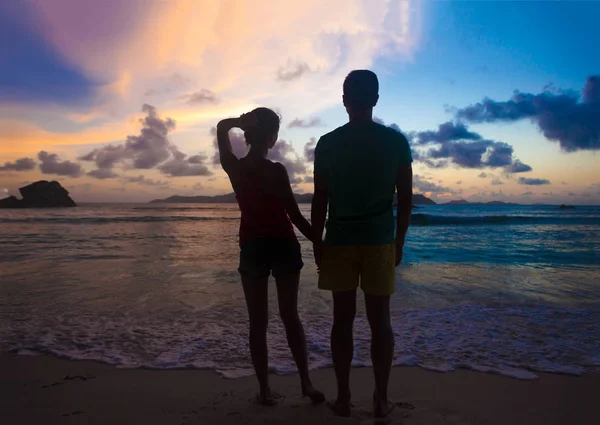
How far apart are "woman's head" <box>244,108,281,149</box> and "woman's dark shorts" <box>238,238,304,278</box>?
0.71 metres

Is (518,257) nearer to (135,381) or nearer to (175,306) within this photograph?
(175,306)

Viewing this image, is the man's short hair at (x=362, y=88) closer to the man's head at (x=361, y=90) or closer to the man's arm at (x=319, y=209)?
the man's head at (x=361, y=90)

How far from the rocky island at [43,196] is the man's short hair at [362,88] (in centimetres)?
8168

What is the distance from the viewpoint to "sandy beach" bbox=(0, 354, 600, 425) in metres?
2.73

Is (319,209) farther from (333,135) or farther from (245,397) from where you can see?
(245,397)

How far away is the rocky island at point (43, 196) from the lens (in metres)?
69.5

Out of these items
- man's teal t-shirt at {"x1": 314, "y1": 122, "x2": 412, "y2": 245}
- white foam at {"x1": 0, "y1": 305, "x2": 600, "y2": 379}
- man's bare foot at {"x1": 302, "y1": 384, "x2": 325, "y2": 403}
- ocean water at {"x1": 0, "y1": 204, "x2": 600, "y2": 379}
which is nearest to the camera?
man's teal t-shirt at {"x1": 314, "y1": 122, "x2": 412, "y2": 245}

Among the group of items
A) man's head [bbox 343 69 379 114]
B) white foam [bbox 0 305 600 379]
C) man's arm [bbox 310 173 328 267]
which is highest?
man's head [bbox 343 69 379 114]

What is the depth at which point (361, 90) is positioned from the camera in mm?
2635

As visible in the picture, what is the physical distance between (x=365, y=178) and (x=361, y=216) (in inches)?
10.0

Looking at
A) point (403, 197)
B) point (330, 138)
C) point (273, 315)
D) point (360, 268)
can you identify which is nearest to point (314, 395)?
point (360, 268)

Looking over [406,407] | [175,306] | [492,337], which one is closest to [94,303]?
[175,306]

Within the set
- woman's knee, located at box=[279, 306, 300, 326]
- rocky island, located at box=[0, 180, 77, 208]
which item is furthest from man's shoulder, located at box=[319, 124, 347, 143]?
rocky island, located at box=[0, 180, 77, 208]

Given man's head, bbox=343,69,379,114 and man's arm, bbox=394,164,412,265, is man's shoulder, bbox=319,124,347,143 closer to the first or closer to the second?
man's head, bbox=343,69,379,114
